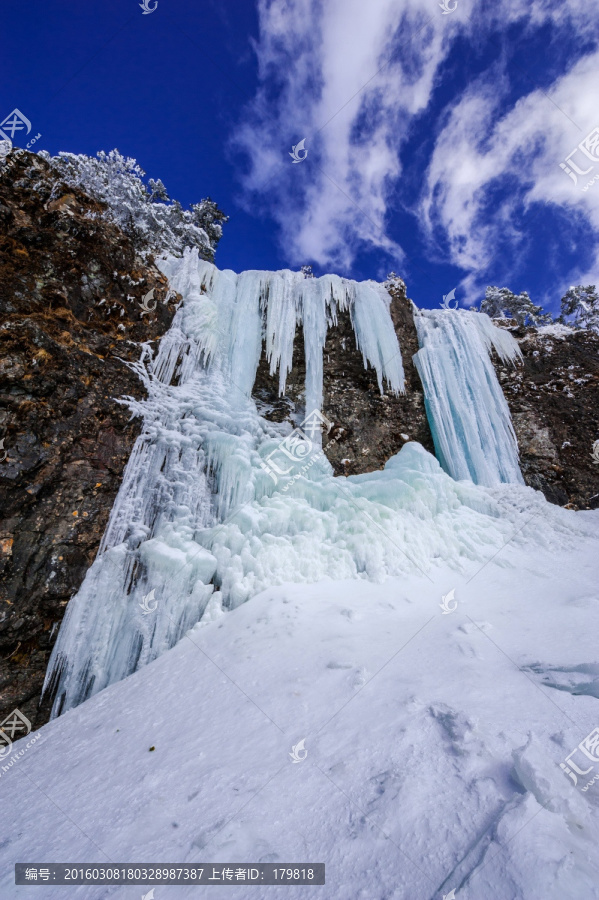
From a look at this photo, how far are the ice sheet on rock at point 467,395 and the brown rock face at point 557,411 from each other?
0.37 meters

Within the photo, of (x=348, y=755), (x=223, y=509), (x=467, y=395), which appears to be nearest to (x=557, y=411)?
(x=467, y=395)

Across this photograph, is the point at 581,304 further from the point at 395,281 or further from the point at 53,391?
the point at 53,391

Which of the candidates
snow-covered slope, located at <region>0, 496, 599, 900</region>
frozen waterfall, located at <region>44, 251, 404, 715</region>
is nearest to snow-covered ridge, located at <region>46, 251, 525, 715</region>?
frozen waterfall, located at <region>44, 251, 404, 715</region>

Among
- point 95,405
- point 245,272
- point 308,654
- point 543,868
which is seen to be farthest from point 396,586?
point 245,272

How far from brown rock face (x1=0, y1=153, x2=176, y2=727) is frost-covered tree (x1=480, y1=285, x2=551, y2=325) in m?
17.5

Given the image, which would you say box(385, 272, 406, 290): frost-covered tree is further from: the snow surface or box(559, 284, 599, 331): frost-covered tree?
box(559, 284, 599, 331): frost-covered tree

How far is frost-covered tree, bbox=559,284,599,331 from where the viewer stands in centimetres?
1695

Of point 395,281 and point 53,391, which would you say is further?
point 395,281

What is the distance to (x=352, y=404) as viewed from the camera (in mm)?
8117

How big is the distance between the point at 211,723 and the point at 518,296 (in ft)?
71.3

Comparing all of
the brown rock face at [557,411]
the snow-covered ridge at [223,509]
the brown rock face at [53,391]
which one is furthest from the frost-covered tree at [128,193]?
the brown rock face at [557,411]

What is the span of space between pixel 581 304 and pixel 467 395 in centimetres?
1438

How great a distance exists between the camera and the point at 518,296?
1845 centimetres

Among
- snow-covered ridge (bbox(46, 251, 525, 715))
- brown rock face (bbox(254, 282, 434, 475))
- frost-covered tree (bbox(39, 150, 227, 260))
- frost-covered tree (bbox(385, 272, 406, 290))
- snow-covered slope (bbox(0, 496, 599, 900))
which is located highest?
frost-covered tree (bbox(39, 150, 227, 260))
